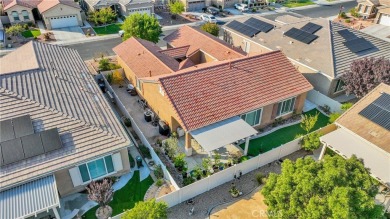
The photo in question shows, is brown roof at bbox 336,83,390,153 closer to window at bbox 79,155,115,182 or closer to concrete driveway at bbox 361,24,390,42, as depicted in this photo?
window at bbox 79,155,115,182

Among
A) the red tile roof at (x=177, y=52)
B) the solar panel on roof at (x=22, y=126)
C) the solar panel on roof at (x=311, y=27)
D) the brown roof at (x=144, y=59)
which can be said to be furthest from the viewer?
the solar panel on roof at (x=311, y=27)

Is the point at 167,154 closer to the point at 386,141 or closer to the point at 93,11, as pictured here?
the point at 386,141

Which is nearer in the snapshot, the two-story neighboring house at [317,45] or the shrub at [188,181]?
the shrub at [188,181]

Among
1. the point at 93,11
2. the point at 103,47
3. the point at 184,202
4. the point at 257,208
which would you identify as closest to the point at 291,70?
the point at 257,208

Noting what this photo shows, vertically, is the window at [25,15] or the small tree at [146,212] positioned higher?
the window at [25,15]

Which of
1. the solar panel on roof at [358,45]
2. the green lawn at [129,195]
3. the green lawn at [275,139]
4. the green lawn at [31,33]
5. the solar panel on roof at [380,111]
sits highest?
the solar panel on roof at [358,45]

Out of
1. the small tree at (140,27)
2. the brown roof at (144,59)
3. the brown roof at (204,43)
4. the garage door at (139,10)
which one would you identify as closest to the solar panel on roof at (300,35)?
the brown roof at (204,43)

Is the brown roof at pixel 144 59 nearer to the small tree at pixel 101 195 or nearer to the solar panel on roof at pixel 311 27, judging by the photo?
the small tree at pixel 101 195
